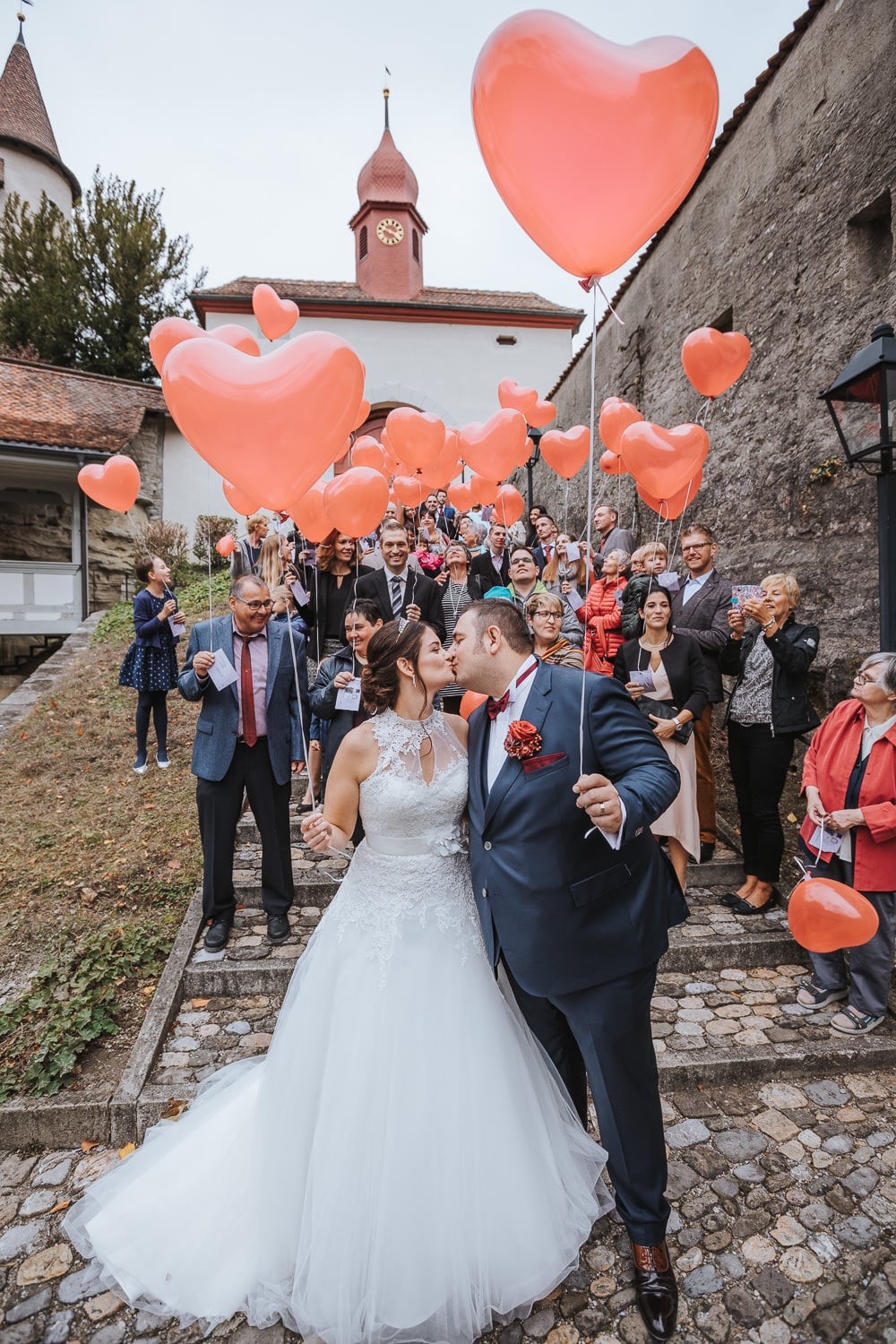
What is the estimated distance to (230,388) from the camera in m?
2.83

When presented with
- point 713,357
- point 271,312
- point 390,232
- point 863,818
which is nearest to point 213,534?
point 271,312

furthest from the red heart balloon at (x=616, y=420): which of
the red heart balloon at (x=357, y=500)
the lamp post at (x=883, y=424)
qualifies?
the lamp post at (x=883, y=424)

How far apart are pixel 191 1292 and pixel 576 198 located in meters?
3.75

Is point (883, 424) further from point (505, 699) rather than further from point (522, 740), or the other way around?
point (522, 740)

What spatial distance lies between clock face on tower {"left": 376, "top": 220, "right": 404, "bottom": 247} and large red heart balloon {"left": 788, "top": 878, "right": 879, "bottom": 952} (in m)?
24.5

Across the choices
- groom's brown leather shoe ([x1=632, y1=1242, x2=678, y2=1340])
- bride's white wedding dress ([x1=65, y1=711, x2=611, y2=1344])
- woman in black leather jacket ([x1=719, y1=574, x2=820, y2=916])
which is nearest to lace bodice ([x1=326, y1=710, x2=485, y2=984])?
bride's white wedding dress ([x1=65, y1=711, x2=611, y2=1344])

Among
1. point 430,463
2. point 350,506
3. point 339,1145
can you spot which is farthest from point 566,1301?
point 430,463

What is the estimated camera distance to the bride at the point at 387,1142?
206 cm

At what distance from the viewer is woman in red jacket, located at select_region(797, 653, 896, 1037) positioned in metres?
3.39

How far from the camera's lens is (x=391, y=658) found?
2.45 metres

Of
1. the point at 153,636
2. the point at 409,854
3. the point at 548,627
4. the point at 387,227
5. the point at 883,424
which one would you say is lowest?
the point at 409,854

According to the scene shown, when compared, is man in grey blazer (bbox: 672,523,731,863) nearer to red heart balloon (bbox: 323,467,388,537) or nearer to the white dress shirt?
red heart balloon (bbox: 323,467,388,537)

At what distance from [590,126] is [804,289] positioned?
5603 mm

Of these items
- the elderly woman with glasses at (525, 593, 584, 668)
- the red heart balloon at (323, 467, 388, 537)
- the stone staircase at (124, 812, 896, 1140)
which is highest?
the red heart balloon at (323, 467, 388, 537)
